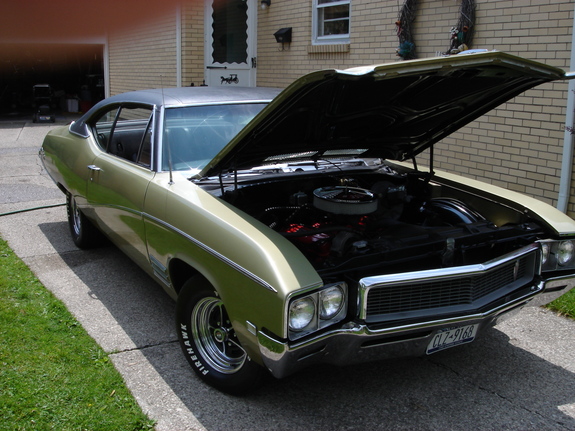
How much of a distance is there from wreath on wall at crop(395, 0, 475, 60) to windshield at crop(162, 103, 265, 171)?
11.0 ft

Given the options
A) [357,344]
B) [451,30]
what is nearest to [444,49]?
[451,30]

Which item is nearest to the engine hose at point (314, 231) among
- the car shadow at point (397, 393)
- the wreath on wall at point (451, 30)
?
the car shadow at point (397, 393)

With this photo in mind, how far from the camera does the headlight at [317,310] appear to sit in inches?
110

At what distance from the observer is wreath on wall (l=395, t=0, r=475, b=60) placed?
22.6 ft

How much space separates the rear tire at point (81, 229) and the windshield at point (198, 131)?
1.73m

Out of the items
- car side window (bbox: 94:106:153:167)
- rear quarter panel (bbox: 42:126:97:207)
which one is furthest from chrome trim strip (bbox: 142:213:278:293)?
rear quarter panel (bbox: 42:126:97:207)

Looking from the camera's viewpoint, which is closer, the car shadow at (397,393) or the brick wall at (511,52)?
the car shadow at (397,393)

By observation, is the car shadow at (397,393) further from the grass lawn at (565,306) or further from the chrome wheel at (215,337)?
the grass lawn at (565,306)

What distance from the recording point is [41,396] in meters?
3.23

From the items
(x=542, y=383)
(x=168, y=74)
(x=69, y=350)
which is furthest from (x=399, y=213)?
(x=168, y=74)

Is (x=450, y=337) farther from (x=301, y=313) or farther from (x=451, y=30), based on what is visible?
(x=451, y=30)

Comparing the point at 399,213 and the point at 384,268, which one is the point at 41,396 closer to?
the point at 384,268

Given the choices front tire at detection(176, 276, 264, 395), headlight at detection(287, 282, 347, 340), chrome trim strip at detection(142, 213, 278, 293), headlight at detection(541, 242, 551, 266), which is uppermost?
chrome trim strip at detection(142, 213, 278, 293)

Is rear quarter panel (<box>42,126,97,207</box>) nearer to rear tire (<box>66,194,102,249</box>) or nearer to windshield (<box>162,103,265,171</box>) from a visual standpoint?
rear tire (<box>66,194,102,249</box>)
